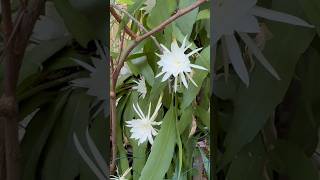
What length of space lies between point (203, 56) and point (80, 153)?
366mm

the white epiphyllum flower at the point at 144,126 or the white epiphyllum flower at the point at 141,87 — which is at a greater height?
the white epiphyllum flower at the point at 141,87

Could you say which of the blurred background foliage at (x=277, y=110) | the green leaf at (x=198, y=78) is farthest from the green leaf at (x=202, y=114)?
the blurred background foliage at (x=277, y=110)

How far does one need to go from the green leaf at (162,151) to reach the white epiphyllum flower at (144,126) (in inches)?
1.0

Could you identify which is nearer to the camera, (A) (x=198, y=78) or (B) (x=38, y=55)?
(B) (x=38, y=55)

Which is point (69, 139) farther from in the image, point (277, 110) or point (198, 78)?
point (198, 78)

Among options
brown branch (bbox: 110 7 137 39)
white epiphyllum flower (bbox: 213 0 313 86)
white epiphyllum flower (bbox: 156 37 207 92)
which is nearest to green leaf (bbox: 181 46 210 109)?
white epiphyllum flower (bbox: 156 37 207 92)

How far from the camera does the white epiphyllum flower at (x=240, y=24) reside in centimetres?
34

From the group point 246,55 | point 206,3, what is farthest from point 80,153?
point 206,3

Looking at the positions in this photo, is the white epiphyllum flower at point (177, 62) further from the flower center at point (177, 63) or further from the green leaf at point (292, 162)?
the green leaf at point (292, 162)

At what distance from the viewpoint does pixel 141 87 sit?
801mm

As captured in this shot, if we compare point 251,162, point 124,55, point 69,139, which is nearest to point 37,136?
point 69,139

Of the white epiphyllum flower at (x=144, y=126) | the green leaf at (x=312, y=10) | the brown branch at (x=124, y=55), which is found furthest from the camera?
the white epiphyllum flower at (x=144, y=126)

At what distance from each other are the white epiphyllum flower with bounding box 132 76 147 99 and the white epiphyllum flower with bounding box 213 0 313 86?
1.41 ft

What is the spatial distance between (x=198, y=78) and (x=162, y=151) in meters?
0.16
